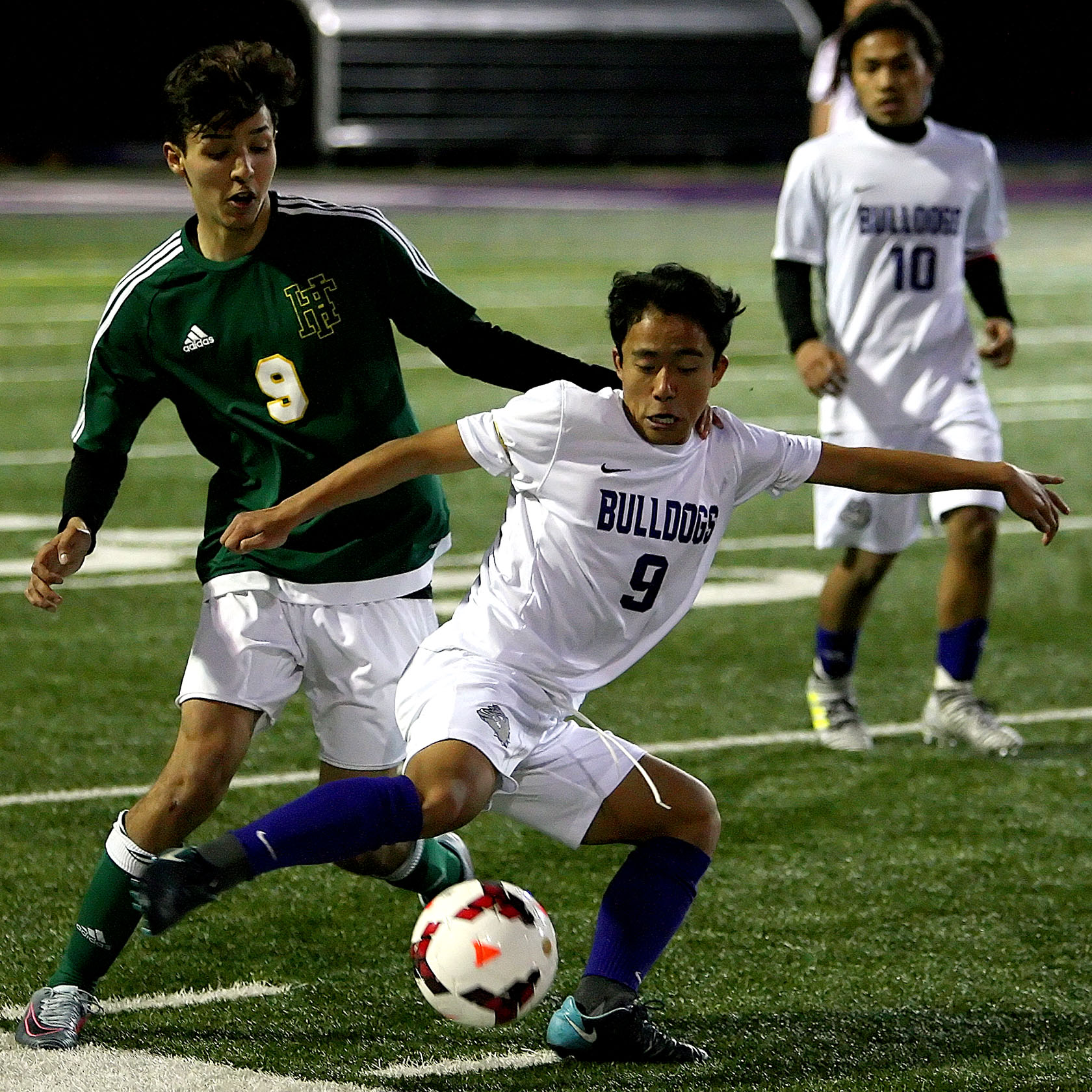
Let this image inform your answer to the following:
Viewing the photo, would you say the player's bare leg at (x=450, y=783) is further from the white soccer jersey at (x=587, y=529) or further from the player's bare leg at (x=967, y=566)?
the player's bare leg at (x=967, y=566)

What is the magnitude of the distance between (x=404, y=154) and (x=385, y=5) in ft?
8.84

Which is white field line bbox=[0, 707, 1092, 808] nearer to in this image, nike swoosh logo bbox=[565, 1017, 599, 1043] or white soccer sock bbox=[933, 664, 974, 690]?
white soccer sock bbox=[933, 664, 974, 690]

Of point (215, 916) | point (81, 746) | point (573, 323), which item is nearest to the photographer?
point (215, 916)

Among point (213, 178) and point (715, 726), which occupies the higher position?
point (213, 178)

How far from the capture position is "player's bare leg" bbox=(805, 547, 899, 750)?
6.58 metres

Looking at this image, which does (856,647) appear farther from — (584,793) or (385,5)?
(385,5)

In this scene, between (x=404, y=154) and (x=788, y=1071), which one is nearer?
(x=788, y=1071)

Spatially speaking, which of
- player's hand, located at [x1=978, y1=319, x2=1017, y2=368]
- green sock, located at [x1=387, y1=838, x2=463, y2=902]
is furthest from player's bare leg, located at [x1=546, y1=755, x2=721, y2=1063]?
player's hand, located at [x1=978, y1=319, x2=1017, y2=368]

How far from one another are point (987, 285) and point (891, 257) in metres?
0.38

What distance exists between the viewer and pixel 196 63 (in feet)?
14.1

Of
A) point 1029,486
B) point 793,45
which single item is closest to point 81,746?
Result: point 1029,486

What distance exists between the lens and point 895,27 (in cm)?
646

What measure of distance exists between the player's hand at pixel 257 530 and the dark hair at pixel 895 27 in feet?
10.9

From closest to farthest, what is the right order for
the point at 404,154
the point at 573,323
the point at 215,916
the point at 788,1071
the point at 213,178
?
the point at 788,1071
the point at 213,178
the point at 215,916
the point at 573,323
the point at 404,154
